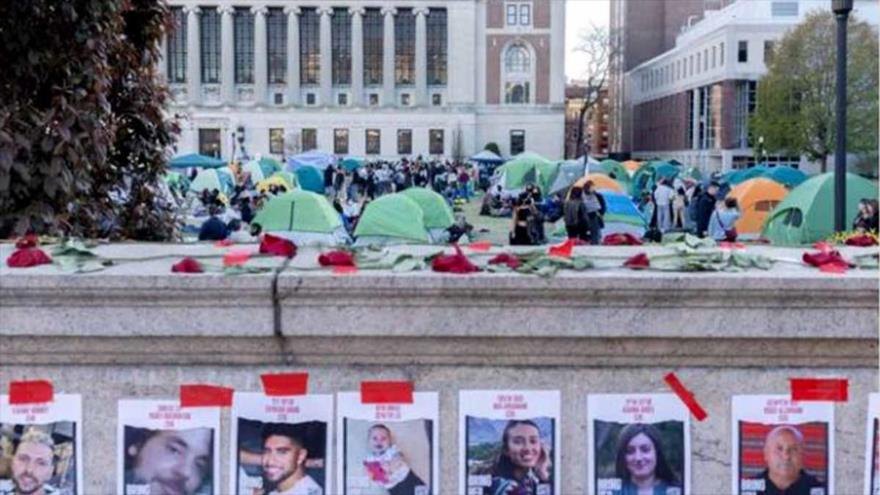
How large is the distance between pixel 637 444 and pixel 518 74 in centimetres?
10614

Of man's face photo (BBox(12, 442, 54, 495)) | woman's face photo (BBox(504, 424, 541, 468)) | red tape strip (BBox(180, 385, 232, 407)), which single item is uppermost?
red tape strip (BBox(180, 385, 232, 407))

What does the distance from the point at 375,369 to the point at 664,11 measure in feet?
399

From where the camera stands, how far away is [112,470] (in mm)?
3441

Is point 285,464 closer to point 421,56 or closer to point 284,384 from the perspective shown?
point 284,384

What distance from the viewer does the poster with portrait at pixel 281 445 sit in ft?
11.2

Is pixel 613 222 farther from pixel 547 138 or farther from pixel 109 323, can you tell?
pixel 547 138

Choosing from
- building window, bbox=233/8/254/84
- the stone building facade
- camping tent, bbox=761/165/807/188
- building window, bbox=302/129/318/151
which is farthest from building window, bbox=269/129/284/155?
camping tent, bbox=761/165/807/188

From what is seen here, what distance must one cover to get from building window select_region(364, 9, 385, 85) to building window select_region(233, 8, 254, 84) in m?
11.4

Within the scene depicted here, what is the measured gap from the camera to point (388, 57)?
355 ft

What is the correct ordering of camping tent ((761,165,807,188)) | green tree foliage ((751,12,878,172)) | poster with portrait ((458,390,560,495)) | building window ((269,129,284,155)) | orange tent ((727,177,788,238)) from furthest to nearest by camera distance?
building window ((269,129,284,155)), green tree foliage ((751,12,878,172)), camping tent ((761,165,807,188)), orange tent ((727,177,788,238)), poster with portrait ((458,390,560,495))

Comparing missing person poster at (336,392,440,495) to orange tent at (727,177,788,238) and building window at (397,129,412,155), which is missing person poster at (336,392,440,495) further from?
building window at (397,129,412,155)

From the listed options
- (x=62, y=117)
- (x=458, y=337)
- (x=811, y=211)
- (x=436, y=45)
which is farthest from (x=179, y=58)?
(x=458, y=337)

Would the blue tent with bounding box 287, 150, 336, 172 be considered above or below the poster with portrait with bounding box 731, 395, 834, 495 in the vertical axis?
above

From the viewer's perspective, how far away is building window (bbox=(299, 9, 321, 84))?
109812 mm
